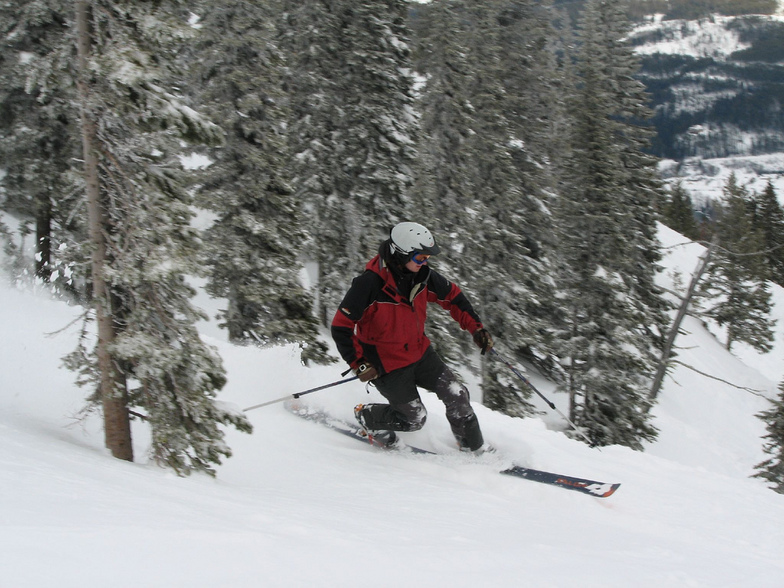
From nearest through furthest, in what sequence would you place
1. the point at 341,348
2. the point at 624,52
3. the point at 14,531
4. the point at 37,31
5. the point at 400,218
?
1. the point at 14,531
2. the point at 341,348
3. the point at 37,31
4. the point at 400,218
5. the point at 624,52

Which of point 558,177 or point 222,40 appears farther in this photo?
point 558,177

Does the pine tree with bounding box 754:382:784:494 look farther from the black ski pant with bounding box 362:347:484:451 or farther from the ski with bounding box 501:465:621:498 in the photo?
the black ski pant with bounding box 362:347:484:451

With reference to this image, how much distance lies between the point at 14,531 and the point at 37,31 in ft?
54.7

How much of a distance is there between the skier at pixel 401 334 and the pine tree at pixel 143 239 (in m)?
1.57

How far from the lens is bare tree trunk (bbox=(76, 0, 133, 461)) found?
17.6ft

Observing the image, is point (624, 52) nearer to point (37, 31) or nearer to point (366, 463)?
point (37, 31)

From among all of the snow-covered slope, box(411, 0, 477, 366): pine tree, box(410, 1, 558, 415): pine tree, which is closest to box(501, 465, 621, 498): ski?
the snow-covered slope

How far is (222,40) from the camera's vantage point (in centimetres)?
1523

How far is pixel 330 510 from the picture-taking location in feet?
14.8

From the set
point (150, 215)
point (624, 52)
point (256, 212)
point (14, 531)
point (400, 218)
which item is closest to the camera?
point (14, 531)

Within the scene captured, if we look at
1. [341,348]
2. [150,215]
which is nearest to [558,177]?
[341,348]

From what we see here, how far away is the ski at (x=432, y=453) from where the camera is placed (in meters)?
5.95

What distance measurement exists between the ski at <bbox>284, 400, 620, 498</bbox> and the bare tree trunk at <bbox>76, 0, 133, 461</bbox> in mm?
2863

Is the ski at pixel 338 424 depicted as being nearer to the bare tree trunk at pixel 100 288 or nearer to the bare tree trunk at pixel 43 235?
the bare tree trunk at pixel 100 288
